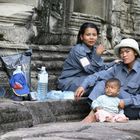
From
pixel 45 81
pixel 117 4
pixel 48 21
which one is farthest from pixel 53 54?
pixel 117 4

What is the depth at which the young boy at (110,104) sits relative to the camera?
4.91 meters

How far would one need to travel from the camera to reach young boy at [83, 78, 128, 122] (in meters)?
4.91

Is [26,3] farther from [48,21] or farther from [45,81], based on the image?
[45,81]

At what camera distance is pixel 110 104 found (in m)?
4.98

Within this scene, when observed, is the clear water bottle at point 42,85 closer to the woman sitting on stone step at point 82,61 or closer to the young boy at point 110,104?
the woman sitting on stone step at point 82,61

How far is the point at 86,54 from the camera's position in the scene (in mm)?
5871

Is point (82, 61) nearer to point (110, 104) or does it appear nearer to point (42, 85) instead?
point (42, 85)

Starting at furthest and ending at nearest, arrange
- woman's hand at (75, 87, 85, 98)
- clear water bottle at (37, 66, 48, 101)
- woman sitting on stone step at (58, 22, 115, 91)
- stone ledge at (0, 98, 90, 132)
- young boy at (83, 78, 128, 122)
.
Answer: woman sitting on stone step at (58, 22, 115, 91) < clear water bottle at (37, 66, 48, 101) < woman's hand at (75, 87, 85, 98) < young boy at (83, 78, 128, 122) < stone ledge at (0, 98, 90, 132)

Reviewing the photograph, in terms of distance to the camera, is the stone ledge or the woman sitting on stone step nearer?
the stone ledge

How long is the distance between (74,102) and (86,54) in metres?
0.70

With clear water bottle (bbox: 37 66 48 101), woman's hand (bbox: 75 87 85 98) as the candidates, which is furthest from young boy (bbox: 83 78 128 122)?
clear water bottle (bbox: 37 66 48 101)

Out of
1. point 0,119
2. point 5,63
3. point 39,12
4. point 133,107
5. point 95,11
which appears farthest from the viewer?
point 95,11

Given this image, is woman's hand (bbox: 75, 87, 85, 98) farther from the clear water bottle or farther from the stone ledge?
the clear water bottle

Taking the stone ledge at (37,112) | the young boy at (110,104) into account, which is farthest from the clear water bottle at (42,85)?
the young boy at (110,104)
